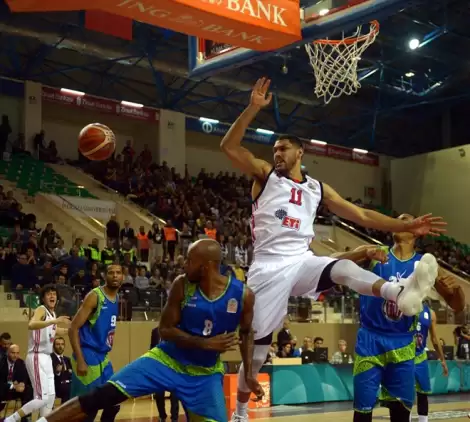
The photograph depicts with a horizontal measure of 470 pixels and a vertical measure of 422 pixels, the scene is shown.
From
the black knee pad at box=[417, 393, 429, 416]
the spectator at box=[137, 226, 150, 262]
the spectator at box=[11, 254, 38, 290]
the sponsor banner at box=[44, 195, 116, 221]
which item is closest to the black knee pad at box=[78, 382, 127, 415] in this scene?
the black knee pad at box=[417, 393, 429, 416]

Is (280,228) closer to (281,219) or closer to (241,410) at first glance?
(281,219)

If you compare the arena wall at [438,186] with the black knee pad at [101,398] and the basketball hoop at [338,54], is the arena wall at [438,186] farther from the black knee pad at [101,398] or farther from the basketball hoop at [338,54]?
the black knee pad at [101,398]

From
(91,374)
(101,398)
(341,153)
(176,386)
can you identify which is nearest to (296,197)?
(176,386)

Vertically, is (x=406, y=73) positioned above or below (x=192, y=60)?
above

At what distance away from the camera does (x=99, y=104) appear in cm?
2600

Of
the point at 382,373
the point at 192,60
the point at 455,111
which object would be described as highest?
the point at 455,111

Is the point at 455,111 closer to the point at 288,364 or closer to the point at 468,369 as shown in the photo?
the point at 468,369

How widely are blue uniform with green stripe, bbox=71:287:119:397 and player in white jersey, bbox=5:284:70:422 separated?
44.1 inches

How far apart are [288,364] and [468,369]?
5.85 m

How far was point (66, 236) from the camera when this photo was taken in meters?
19.8

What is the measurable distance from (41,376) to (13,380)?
7.53 feet

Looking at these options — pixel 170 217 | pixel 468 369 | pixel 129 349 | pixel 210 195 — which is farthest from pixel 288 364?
pixel 210 195

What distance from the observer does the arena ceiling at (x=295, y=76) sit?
78.4ft

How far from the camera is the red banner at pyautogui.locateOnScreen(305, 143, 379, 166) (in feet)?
106
